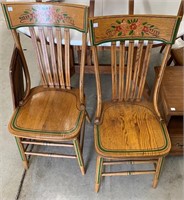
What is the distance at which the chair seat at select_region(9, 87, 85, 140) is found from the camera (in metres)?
1.24

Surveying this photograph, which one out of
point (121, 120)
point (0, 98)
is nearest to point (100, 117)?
point (121, 120)

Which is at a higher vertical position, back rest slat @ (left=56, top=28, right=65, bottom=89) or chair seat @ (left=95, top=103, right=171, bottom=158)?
back rest slat @ (left=56, top=28, right=65, bottom=89)

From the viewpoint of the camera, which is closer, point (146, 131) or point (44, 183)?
point (146, 131)

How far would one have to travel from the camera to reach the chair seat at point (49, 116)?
1237 mm

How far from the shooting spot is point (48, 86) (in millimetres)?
1492

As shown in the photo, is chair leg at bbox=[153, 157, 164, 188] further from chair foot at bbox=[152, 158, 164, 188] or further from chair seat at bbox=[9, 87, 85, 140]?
chair seat at bbox=[9, 87, 85, 140]

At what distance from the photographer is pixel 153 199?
4.65 feet

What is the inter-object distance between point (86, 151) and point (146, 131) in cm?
59

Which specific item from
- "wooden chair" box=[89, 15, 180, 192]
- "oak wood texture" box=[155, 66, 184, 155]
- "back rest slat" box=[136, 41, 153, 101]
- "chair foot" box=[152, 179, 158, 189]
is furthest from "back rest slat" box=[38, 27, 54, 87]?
"chair foot" box=[152, 179, 158, 189]

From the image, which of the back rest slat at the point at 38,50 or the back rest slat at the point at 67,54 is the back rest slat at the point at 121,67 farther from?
the back rest slat at the point at 38,50

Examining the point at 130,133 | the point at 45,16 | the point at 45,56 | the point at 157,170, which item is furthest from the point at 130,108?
the point at 45,16

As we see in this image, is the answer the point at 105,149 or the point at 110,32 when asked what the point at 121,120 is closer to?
the point at 105,149

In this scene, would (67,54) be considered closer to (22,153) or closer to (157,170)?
(22,153)

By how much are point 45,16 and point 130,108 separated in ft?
2.39
